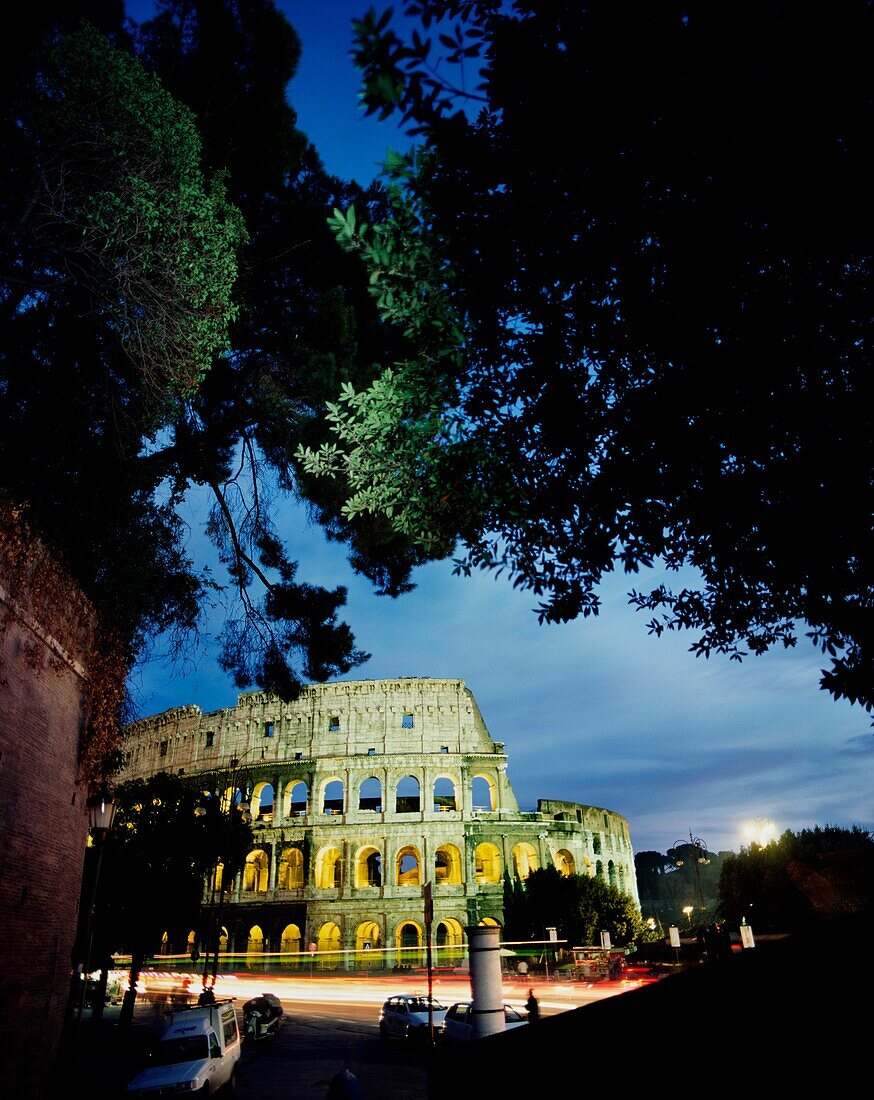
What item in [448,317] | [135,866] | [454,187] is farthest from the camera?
[135,866]

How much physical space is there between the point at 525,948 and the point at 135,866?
21.8m

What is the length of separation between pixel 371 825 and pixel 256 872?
10.4 m

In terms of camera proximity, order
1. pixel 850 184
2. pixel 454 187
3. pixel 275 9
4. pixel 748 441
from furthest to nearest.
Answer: pixel 275 9 < pixel 454 187 < pixel 748 441 < pixel 850 184

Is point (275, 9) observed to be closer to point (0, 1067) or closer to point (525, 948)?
point (0, 1067)

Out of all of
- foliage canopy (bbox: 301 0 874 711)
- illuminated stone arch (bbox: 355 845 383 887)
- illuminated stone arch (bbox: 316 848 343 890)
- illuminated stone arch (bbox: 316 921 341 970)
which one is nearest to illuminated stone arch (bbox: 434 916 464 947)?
illuminated stone arch (bbox: 355 845 383 887)

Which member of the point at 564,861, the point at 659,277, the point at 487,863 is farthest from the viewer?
the point at 564,861

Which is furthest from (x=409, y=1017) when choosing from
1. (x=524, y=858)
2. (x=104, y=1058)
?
(x=524, y=858)

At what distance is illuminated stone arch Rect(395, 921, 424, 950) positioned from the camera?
41.2 metres

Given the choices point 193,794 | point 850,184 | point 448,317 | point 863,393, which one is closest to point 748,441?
point 863,393

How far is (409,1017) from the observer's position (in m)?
17.9

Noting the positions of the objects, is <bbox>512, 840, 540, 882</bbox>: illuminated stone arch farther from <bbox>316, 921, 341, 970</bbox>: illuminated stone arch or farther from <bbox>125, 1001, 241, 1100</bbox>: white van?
<bbox>125, 1001, 241, 1100</bbox>: white van

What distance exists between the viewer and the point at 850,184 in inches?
144

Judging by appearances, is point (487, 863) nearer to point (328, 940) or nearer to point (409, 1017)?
point (328, 940)

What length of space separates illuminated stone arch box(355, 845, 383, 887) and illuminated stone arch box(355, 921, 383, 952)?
2391 millimetres
